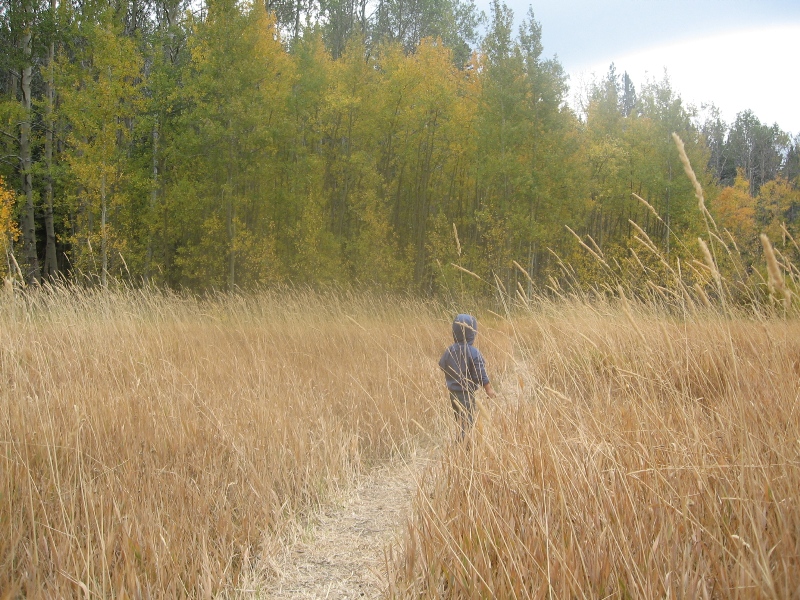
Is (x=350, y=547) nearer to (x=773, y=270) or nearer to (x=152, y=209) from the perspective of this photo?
(x=773, y=270)

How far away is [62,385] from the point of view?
4.27 m

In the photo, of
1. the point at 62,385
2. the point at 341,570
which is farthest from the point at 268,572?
the point at 62,385

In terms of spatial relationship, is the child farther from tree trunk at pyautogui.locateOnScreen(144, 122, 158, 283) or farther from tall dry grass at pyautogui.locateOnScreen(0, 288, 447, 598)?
tree trunk at pyautogui.locateOnScreen(144, 122, 158, 283)

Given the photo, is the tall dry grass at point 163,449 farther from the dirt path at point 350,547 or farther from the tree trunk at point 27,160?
the tree trunk at point 27,160

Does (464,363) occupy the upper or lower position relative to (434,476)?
upper

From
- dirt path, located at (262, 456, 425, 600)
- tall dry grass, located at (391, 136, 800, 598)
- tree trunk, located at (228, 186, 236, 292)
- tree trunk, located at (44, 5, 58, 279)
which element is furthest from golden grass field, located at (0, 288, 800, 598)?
tree trunk, located at (44, 5, 58, 279)

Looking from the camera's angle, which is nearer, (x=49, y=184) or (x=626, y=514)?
(x=626, y=514)

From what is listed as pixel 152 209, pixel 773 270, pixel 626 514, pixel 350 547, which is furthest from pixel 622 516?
pixel 152 209

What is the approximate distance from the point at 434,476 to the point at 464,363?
3.33 ft

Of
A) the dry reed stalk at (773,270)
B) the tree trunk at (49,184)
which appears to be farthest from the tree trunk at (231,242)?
the dry reed stalk at (773,270)

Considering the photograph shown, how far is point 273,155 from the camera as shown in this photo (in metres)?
19.8

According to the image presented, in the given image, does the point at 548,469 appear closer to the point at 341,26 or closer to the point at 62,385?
the point at 62,385

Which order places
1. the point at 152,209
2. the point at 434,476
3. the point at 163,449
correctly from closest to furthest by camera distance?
1. the point at 434,476
2. the point at 163,449
3. the point at 152,209

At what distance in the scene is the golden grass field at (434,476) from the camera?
5.81 feet
